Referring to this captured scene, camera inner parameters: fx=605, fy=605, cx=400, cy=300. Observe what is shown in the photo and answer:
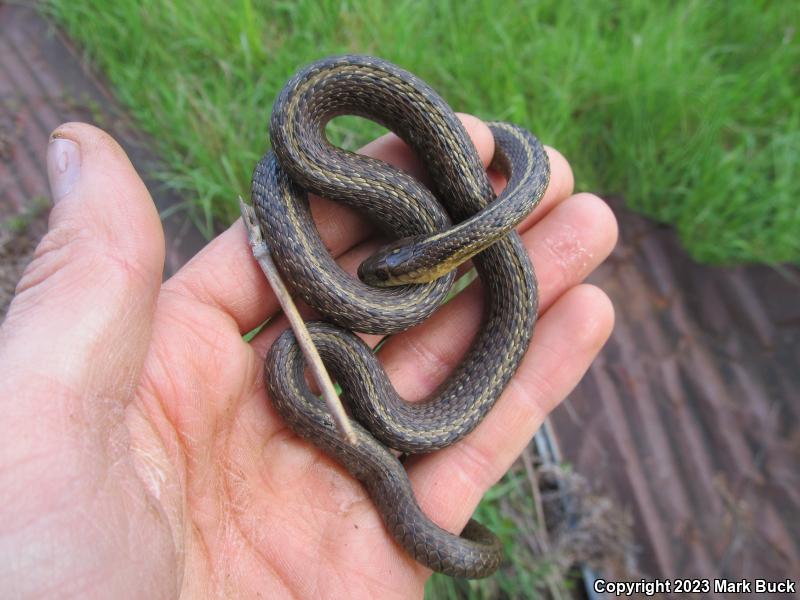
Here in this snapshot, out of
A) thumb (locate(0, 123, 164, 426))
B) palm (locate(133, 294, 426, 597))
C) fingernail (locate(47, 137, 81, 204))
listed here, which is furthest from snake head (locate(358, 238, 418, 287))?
fingernail (locate(47, 137, 81, 204))

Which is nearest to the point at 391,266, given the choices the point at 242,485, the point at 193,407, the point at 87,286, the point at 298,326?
the point at 298,326

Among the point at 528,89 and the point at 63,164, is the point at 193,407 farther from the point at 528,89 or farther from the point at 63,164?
the point at 528,89

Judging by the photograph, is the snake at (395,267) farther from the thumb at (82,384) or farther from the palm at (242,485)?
the thumb at (82,384)

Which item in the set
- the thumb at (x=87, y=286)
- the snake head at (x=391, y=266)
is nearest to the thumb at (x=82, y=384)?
the thumb at (x=87, y=286)

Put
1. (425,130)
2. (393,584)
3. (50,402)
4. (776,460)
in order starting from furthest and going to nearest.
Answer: (776,460) → (425,130) → (393,584) → (50,402)

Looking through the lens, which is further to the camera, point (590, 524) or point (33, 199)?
point (33, 199)

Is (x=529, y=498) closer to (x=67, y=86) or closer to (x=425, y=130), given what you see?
(x=425, y=130)

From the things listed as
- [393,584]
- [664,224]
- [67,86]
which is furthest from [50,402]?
[664,224]

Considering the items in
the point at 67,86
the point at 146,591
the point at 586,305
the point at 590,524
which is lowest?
the point at 590,524
